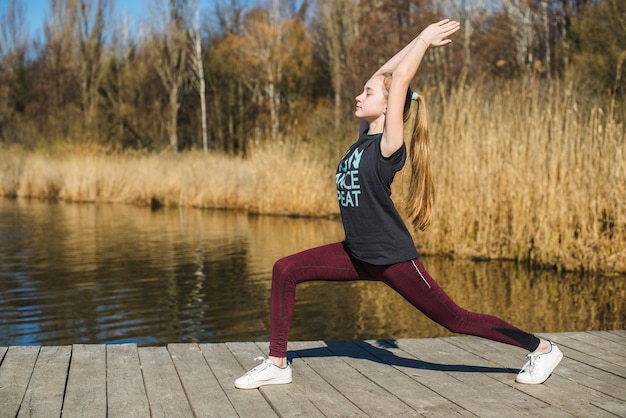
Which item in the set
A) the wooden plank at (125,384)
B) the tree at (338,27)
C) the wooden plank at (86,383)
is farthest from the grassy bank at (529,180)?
the tree at (338,27)

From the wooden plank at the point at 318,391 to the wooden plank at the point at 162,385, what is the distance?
0.52 meters

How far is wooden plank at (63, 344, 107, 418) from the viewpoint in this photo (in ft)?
10.2

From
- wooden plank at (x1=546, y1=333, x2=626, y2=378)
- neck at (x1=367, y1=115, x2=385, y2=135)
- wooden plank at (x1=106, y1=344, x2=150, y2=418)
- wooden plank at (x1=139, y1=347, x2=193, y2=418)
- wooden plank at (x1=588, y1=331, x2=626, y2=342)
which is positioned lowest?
wooden plank at (x1=588, y1=331, x2=626, y2=342)

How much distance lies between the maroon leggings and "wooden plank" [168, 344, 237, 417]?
1.07 feet

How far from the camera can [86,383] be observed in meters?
3.51

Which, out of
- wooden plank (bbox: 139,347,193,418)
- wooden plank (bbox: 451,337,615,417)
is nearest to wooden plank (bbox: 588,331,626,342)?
wooden plank (bbox: 451,337,615,417)

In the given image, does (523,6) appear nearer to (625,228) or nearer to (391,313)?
(625,228)

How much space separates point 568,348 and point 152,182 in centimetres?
1790

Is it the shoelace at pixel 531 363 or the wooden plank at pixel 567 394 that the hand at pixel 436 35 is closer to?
the shoelace at pixel 531 363

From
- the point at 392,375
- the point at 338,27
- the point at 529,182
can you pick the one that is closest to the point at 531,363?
the point at 392,375

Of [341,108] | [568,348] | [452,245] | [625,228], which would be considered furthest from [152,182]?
[568,348]

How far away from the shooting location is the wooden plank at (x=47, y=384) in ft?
10.2

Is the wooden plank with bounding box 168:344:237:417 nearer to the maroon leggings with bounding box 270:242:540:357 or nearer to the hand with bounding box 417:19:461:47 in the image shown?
the maroon leggings with bounding box 270:242:540:357

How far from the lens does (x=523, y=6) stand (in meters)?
28.8
